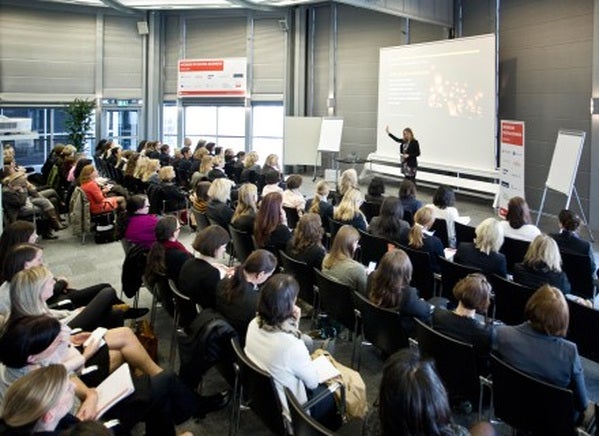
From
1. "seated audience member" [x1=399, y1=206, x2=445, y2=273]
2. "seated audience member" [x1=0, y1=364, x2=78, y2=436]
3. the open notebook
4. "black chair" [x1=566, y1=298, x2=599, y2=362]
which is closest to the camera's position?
"seated audience member" [x1=0, y1=364, x2=78, y2=436]

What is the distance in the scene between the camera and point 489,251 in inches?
180

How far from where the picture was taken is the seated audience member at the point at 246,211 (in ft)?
19.4

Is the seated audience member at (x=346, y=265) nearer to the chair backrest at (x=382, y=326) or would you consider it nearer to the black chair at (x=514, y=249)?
the chair backrest at (x=382, y=326)

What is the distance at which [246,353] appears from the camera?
9.73 ft

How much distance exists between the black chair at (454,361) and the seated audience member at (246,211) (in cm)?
300

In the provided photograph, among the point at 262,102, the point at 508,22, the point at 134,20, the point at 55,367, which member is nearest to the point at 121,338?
the point at 55,367

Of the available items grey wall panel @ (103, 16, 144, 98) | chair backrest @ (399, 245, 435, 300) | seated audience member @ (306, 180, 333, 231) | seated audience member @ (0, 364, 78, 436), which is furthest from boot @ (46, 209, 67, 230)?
grey wall panel @ (103, 16, 144, 98)

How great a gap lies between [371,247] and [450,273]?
3.61 feet

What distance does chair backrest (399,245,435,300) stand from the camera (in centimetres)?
471

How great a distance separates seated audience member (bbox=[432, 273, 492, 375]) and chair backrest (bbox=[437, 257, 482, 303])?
42.3 inches

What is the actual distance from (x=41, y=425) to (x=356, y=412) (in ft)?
5.19

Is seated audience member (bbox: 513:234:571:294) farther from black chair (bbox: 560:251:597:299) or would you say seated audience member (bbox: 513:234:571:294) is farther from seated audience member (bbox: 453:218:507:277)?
black chair (bbox: 560:251:597:299)

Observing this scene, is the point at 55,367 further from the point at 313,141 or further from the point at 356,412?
the point at 313,141

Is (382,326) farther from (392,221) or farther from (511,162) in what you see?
(511,162)
